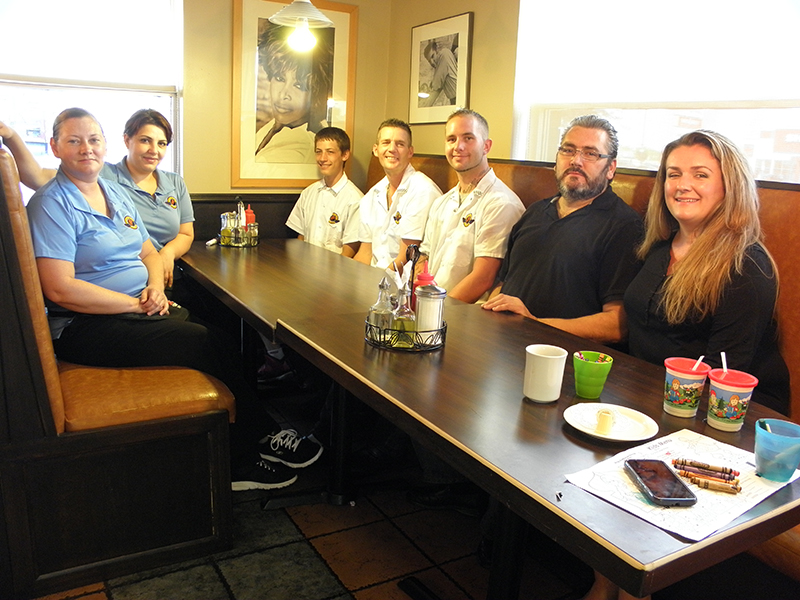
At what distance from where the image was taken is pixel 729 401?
133 centimetres

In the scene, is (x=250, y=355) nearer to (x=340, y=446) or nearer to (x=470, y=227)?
(x=340, y=446)

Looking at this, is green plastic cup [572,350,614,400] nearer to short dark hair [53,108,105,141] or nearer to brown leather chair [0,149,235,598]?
brown leather chair [0,149,235,598]

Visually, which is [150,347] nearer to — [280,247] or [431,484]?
[431,484]

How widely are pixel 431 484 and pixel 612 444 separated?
53.0 inches

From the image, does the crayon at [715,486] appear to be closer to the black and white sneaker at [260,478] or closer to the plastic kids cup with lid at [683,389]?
the plastic kids cup with lid at [683,389]

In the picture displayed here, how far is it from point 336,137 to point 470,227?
1.45 m

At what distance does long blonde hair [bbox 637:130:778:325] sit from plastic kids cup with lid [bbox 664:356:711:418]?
582mm

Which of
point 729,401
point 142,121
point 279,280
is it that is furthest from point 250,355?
point 729,401

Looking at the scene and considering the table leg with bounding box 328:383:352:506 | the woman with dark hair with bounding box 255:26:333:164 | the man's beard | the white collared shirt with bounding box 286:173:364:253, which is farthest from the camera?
the woman with dark hair with bounding box 255:26:333:164

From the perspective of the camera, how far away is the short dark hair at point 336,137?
4.18 metres

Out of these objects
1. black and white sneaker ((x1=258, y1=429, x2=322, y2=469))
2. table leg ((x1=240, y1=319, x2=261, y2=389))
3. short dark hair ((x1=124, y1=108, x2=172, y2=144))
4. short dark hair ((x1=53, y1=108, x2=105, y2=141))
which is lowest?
black and white sneaker ((x1=258, y1=429, x2=322, y2=469))

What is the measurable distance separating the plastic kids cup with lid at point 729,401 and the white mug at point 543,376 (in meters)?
0.29

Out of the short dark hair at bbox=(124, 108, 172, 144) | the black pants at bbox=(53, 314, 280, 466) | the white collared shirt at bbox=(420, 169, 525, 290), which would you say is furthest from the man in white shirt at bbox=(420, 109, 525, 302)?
the short dark hair at bbox=(124, 108, 172, 144)

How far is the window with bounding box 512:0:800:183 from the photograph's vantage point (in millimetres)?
2443
